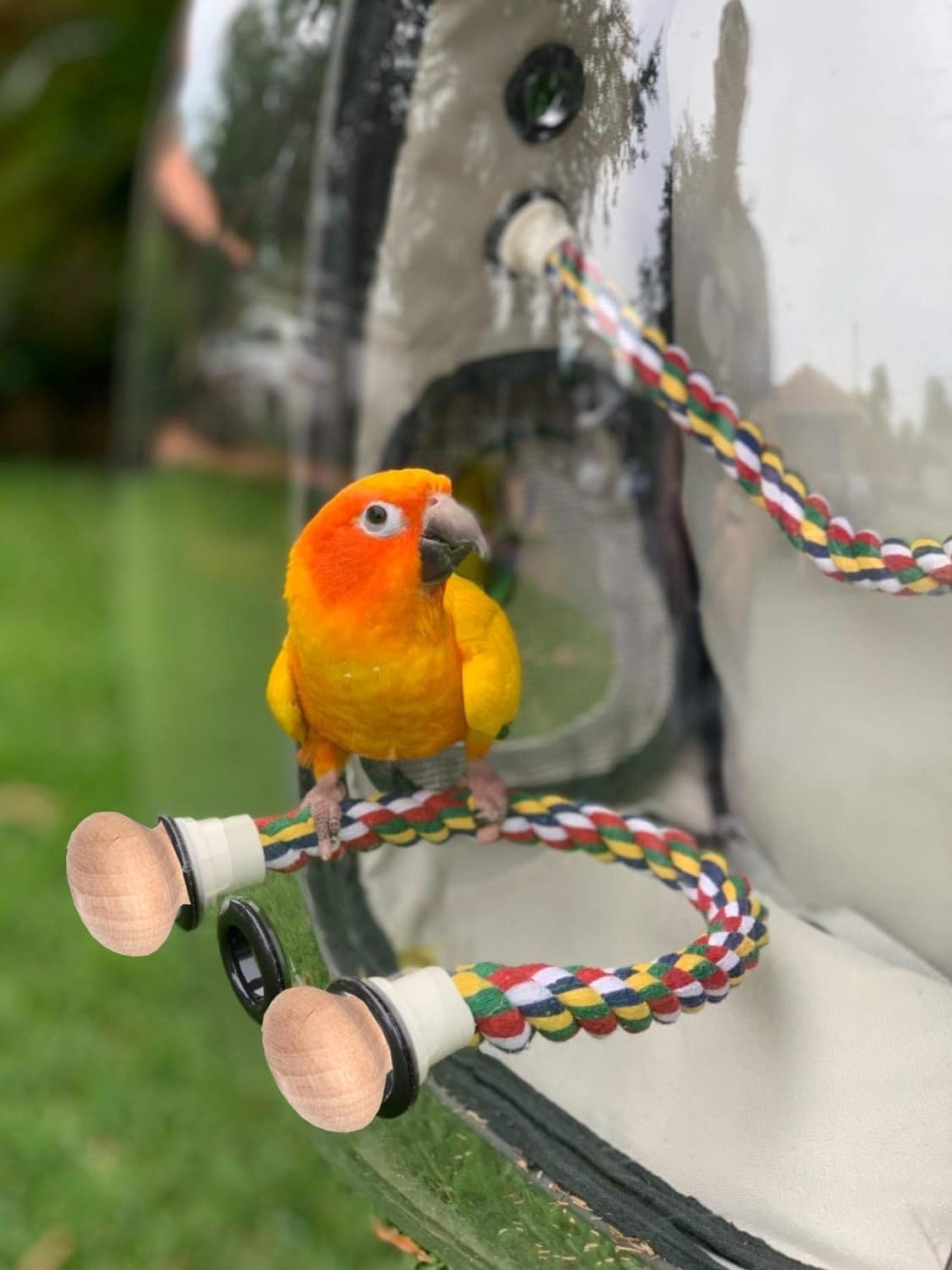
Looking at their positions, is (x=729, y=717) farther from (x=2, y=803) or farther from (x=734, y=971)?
(x=2, y=803)

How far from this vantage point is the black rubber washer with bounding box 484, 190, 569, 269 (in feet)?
1.89

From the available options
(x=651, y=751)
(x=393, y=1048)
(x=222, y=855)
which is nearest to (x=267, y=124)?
(x=651, y=751)

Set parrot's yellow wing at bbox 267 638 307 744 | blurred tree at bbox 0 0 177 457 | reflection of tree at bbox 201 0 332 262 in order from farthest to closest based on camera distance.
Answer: blurred tree at bbox 0 0 177 457 → reflection of tree at bbox 201 0 332 262 → parrot's yellow wing at bbox 267 638 307 744

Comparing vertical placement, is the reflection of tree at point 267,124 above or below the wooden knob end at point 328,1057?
above

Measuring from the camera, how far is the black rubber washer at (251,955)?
1.60 feet

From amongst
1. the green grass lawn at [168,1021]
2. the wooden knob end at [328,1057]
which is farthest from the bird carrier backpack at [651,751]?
the green grass lawn at [168,1021]

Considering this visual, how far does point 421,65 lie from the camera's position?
2.24ft

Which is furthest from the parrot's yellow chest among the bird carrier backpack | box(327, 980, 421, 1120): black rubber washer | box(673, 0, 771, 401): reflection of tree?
box(673, 0, 771, 401): reflection of tree

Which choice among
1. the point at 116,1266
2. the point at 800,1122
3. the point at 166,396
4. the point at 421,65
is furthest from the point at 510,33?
the point at 116,1266

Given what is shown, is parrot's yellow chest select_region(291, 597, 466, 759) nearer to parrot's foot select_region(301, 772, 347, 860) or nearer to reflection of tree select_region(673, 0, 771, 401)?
parrot's foot select_region(301, 772, 347, 860)

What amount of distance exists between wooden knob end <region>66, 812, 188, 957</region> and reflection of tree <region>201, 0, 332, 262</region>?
620 mm

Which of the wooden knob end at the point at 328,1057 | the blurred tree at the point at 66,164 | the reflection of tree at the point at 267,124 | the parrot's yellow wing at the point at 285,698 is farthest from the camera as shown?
the blurred tree at the point at 66,164

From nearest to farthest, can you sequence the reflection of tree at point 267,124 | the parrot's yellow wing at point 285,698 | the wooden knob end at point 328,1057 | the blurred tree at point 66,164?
the wooden knob end at point 328,1057 → the parrot's yellow wing at point 285,698 → the reflection of tree at point 267,124 → the blurred tree at point 66,164

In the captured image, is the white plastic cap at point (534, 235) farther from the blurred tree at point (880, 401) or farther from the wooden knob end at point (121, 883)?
the wooden knob end at point (121, 883)
